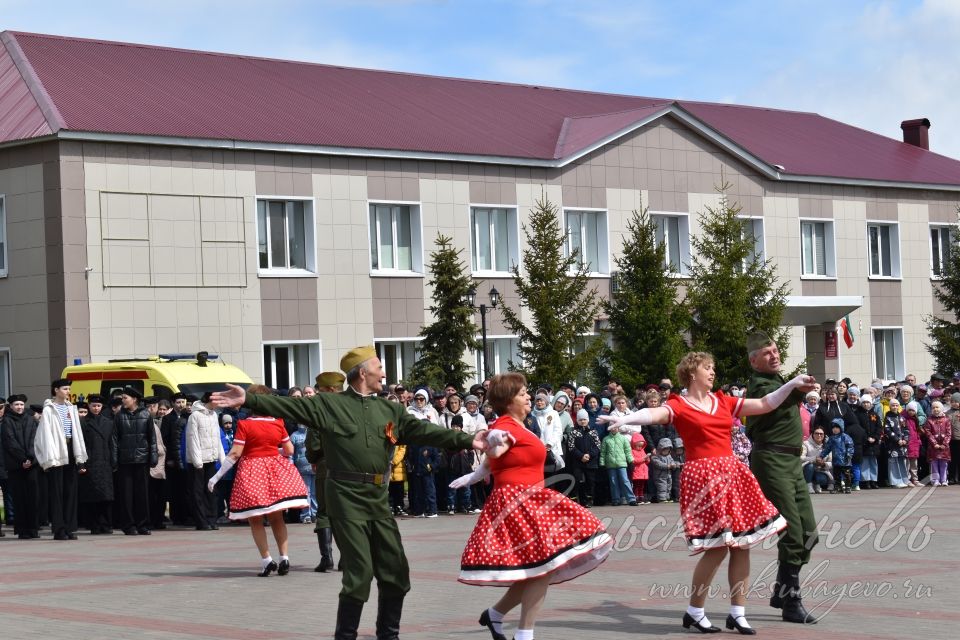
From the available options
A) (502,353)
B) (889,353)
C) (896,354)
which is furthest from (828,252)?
(502,353)

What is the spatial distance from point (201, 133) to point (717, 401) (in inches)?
917

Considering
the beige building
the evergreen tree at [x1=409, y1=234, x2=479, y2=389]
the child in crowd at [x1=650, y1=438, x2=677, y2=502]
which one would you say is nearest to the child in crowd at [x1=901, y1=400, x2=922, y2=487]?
the child in crowd at [x1=650, y1=438, x2=677, y2=502]

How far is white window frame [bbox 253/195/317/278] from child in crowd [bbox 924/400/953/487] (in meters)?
14.2

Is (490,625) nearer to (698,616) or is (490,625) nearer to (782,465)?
(698,616)

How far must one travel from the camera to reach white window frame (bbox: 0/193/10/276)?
3158cm

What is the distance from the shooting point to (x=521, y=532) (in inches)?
371

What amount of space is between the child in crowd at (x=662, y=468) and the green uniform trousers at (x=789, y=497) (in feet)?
43.1

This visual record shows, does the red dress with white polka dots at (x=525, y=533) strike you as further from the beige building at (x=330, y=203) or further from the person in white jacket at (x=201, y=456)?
the beige building at (x=330, y=203)

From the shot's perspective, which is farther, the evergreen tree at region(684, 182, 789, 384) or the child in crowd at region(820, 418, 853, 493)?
the evergreen tree at region(684, 182, 789, 384)

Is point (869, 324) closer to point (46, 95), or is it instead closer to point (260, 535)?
point (46, 95)

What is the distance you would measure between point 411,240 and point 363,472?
26854 mm

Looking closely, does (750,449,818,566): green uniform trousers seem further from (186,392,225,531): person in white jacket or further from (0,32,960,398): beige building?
(0,32,960,398): beige building

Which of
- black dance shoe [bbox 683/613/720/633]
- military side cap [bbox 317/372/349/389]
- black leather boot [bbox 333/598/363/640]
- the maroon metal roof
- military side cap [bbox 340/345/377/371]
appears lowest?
black dance shoe [bbox 683/613/720/633]

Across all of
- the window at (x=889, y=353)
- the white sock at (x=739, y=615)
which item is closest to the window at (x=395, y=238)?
the window at (x=889, y=353)
